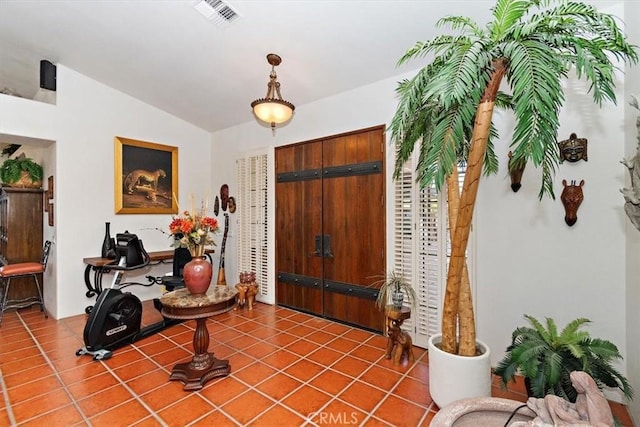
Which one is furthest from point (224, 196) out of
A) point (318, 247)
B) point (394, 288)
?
point (394, 288)

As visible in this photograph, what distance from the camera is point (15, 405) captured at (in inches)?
91.0

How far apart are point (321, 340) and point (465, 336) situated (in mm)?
1771

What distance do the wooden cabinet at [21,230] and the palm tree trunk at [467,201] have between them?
620 cm

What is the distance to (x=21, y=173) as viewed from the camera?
471 cm

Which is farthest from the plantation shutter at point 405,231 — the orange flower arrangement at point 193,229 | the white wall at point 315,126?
the orange flower arrangement at point 193,229

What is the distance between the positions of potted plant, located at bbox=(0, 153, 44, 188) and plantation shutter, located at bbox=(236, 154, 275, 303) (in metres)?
3.14

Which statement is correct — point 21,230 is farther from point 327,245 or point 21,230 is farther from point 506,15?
point 506,15

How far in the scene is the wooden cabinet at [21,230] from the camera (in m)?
4.71

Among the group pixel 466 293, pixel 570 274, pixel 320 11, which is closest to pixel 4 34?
pixel 320 11

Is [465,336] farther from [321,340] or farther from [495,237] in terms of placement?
[321,340]

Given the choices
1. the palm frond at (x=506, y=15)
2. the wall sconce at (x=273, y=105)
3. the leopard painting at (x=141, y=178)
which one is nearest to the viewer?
the palm frond at (x=506, y=15)

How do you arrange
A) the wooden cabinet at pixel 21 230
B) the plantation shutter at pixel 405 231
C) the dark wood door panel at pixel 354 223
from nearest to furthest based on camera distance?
the plantation shutter at pixel 405 231, the dark wood door panel at pixel 354 223, the wooden cabinet at pixel 21 230

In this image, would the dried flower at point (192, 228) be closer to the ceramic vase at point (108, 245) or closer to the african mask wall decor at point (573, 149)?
the ceramic vase at point (108, 245)

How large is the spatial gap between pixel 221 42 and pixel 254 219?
2693 mm
